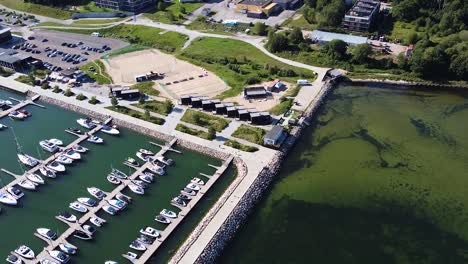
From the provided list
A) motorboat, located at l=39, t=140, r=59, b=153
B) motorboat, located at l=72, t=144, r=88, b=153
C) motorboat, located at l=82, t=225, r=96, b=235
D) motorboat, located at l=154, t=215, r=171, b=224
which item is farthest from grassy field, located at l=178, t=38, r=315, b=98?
motorboat, located at l=82, t=225, r=96, b=235

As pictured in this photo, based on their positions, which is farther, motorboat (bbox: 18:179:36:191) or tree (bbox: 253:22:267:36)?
tree (bbox: 253:22:267:36)

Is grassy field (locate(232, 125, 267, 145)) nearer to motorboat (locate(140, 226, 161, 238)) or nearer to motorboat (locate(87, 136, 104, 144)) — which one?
motorboat (locate(87, 136, 104, 144))

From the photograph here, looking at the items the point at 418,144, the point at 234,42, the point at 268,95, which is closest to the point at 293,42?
the point at 234,42

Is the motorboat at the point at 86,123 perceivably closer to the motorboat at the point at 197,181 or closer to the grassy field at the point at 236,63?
the motorboat at the point at 197,181

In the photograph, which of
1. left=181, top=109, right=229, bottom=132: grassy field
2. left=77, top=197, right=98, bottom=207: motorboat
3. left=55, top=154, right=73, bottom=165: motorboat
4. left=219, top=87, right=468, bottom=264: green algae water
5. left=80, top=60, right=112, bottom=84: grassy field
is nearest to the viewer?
left=219, top=87, right=468, bottom=264: green algae water

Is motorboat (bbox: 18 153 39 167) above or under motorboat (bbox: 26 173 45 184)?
above

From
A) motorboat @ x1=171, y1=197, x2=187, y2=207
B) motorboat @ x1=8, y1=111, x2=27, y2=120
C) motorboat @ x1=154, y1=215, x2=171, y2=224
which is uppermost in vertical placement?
motorboat @ x1=8, y1=111, x2=27, y2=120

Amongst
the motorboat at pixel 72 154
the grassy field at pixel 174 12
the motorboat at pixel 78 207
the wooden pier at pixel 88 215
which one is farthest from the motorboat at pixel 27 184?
the grassy field at pixel 174 12
